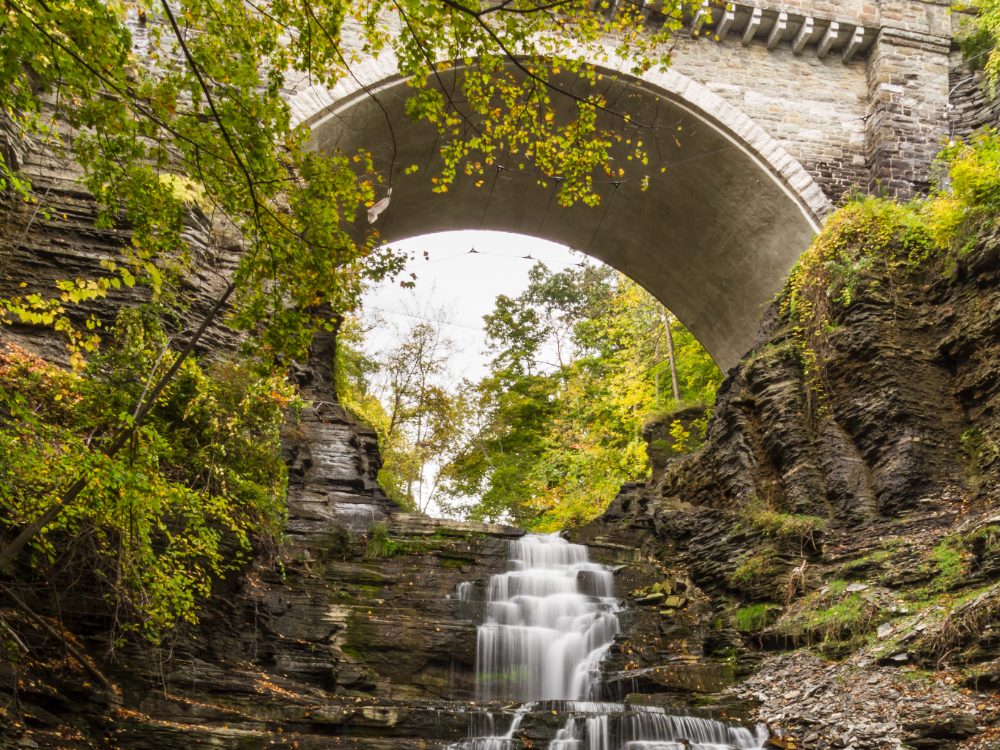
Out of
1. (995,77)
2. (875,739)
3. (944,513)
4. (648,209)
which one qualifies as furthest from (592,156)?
(995,77)

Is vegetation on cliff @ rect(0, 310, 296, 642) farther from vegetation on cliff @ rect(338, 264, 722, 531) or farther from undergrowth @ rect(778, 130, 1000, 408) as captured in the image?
vegetation on cliff @ rect(338, 264, 722, 531)

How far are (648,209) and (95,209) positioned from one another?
1073 cm

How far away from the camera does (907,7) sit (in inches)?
679

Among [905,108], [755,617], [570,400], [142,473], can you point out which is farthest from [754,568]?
[570,400]

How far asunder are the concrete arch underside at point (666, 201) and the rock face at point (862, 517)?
7.25 feet

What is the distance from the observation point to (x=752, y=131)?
16.0m

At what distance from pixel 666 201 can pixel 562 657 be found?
33.3 feet

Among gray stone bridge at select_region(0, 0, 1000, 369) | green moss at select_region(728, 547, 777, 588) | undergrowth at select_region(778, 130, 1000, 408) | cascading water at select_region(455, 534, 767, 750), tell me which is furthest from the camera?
gray stone bridge at select_region(0, 0, 1000, 369)

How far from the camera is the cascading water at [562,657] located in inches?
305

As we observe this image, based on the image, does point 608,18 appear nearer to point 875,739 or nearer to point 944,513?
point 944,513

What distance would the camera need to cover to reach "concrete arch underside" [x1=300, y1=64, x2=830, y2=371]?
51.2 ft

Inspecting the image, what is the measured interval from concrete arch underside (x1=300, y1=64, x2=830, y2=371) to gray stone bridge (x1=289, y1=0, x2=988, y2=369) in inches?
1.3

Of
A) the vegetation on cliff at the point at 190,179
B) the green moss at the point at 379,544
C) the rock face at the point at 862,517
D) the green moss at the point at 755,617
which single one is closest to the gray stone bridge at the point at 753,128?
the rock face at the point at 862,517

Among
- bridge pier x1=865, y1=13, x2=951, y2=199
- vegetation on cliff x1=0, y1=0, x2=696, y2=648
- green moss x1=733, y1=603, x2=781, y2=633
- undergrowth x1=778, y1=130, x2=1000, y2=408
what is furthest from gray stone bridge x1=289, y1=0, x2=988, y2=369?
vegetation on cliff x1=0, y1=0, x2=696, y2=648
